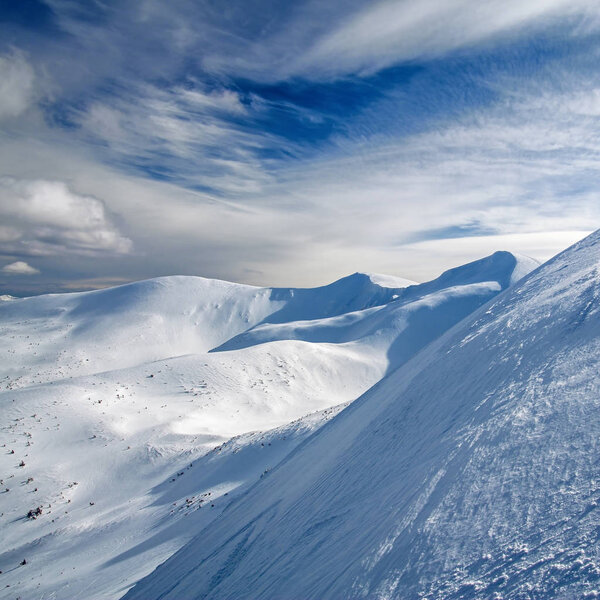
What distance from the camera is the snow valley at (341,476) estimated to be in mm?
3957

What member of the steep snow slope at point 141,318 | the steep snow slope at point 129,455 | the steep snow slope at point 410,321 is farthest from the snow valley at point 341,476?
the steep snow slope at point 141,318

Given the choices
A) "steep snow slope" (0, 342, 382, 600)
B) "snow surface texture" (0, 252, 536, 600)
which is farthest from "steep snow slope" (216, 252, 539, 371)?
"steep snow slope" (0, 342, 382, 600)

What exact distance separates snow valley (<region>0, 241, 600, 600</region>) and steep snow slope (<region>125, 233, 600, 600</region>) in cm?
3

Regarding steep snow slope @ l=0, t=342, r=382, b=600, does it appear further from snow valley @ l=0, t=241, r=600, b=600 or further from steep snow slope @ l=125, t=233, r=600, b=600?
steep snow slope @ l=125, t=233, r=600, b=600

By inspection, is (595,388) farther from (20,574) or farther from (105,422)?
(105,422)

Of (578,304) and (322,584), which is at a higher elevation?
(578,304)

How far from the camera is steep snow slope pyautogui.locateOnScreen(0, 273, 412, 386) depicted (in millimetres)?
71812

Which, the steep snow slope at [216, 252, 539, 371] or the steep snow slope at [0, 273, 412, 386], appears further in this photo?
the steep snow slope at [0, 273, 412, 386]

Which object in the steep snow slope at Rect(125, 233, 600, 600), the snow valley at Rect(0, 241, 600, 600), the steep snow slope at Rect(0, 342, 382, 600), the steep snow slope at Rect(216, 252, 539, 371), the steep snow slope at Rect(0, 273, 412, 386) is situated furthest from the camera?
the steep snow slope at Rect(0, 273, 412, 386)

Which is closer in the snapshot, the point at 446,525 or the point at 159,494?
the point at 446,525

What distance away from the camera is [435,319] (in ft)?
229

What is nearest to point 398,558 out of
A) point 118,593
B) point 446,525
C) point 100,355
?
point 446,525

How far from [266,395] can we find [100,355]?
51.7m

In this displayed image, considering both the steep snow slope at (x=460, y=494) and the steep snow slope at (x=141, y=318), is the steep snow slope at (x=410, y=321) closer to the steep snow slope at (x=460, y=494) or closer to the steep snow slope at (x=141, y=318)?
the steep snow slope at (x=141, y=318)
